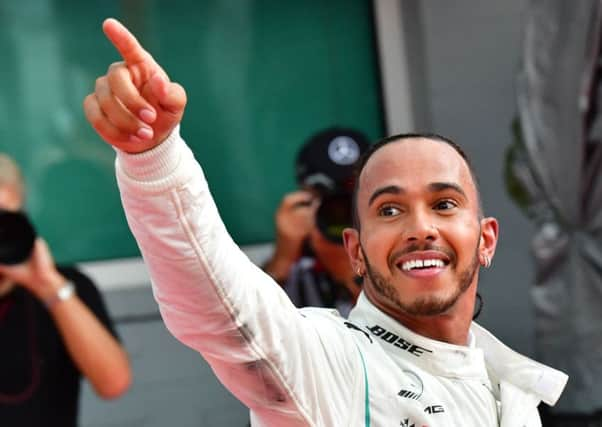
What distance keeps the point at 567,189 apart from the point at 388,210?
6.88 ft

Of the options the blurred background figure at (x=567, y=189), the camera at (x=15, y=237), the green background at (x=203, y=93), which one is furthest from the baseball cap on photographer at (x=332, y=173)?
the green background at (x=203, y=93)

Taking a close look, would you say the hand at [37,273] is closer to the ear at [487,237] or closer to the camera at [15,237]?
the camera at [15,237]

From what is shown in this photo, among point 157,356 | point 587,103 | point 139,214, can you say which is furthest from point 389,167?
point 157,356

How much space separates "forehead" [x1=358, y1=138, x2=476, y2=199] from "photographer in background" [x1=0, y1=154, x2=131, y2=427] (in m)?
1.31

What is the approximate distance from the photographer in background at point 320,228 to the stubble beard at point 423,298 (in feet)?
4.75

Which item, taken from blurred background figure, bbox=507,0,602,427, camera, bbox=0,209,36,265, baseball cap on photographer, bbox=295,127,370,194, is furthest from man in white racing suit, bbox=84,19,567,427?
blurred background figure, bbox=507,0,602,427

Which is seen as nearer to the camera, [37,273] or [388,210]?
[388,210]

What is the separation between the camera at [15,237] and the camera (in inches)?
104

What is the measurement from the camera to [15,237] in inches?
105

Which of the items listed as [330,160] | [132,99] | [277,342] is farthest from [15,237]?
[132,99]

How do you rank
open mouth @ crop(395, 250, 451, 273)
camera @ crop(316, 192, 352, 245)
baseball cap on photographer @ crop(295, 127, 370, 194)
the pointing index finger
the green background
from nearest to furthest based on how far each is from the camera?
the pointing index finger, open mouth @ crop(395, 250, 451, 273), camera @ crop(316, 192, 352, 245), baseball cap on photographer @ crop(295, 127, 370, 194), the green background

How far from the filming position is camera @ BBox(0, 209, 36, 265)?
8.65 feet

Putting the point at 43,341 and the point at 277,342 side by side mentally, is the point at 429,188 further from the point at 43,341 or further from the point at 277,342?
the point at 43,341

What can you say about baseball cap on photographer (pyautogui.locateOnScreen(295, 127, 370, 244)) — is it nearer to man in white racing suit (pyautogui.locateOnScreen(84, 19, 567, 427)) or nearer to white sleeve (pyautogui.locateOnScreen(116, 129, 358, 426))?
man in white racing suit (pyautogui.locateOnScreen(84, 19, 567, 427))
